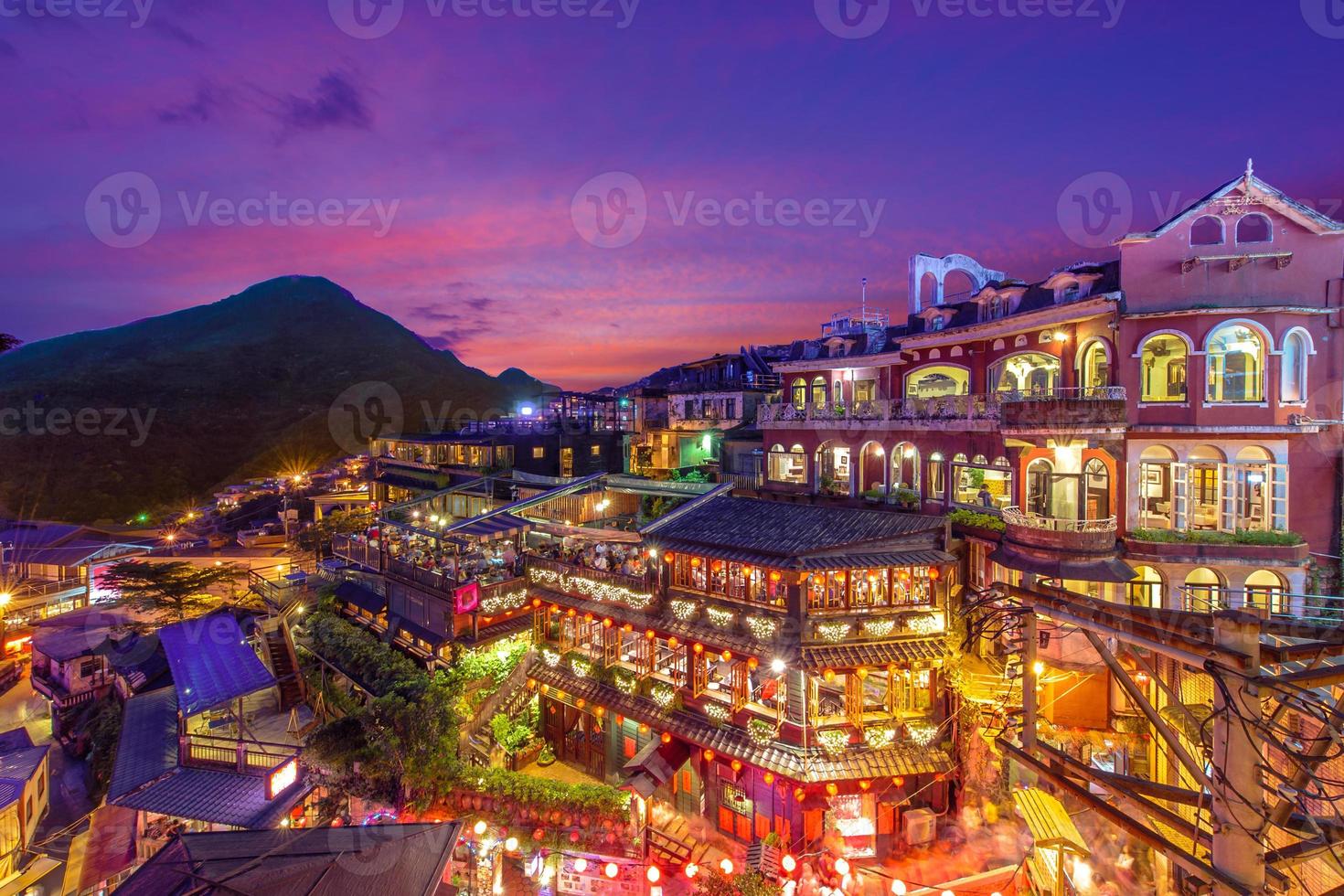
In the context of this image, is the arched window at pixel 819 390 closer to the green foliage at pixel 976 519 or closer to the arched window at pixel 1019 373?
the arched window at pixel 1019 373

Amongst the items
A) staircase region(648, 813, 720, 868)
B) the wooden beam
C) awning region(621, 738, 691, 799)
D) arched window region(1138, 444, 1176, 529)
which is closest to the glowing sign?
awning region(621, 738, 691, 799)

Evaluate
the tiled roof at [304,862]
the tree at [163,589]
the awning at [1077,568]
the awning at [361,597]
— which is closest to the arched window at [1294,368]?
the awning at [1077,568]

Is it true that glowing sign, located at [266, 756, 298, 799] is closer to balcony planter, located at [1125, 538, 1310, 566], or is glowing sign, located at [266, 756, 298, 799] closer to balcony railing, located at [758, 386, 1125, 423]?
balcony railing, located at [758, 386, 1125, 423]

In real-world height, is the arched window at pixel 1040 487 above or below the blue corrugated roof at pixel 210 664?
above

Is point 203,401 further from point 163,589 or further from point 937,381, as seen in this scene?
point 937,381

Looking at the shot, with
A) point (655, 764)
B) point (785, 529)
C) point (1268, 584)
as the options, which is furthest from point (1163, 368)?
point (655, 764)

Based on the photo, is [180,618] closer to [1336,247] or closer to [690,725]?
[690,725]
